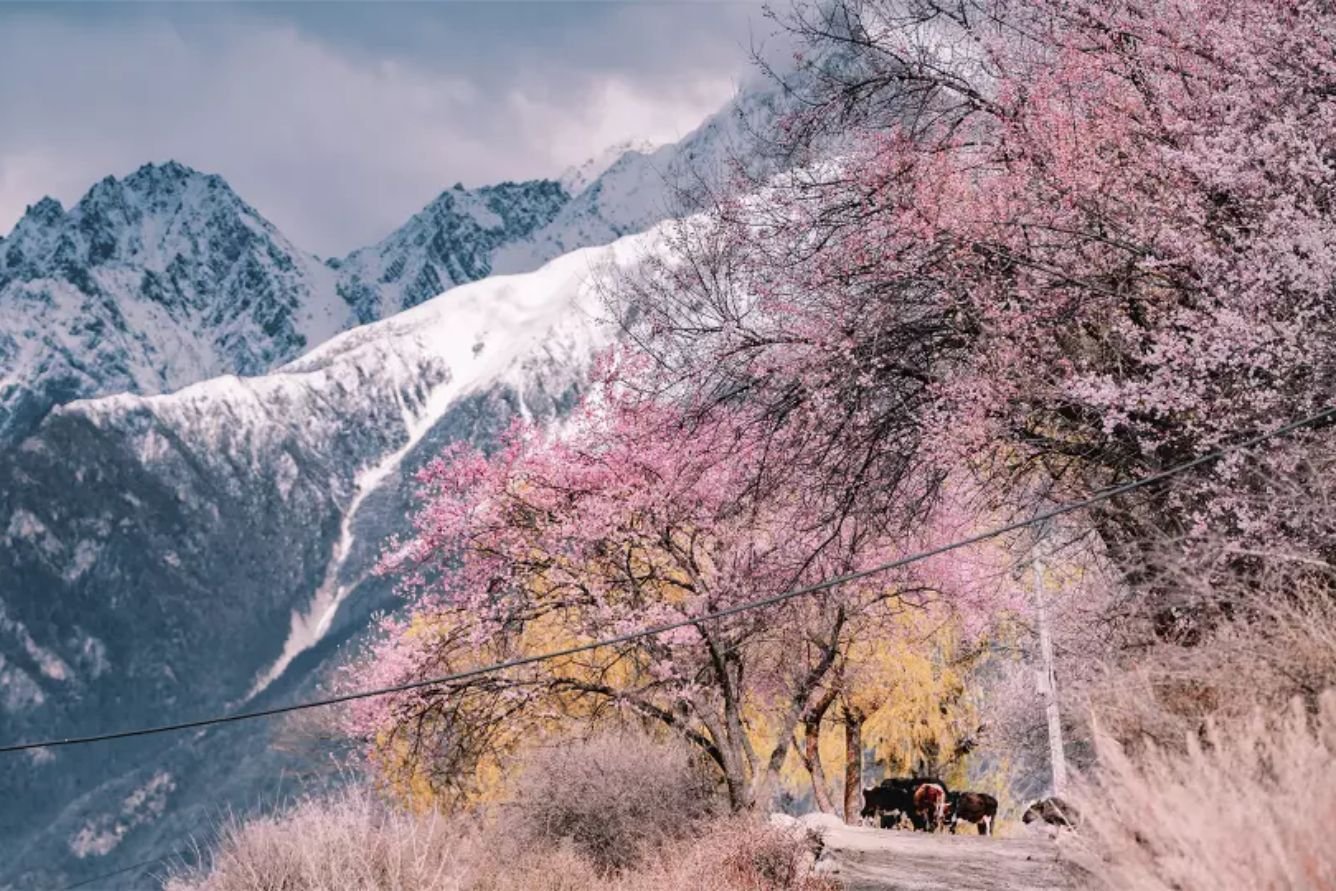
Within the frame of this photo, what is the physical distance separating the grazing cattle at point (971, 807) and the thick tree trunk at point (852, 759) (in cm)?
228

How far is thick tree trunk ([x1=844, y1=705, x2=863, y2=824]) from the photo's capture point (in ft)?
84.0

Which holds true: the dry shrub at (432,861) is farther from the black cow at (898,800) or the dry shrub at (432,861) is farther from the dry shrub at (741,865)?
the black cow at (898,800)

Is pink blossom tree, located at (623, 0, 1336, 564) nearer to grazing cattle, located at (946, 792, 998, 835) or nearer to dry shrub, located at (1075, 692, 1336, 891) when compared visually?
dry shrub, located at (1075, 692, 1336, 891)

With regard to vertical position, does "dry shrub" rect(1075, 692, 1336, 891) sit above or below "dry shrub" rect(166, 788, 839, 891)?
above

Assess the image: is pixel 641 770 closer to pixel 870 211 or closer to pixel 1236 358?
pixel 870 211

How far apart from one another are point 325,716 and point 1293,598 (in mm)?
25315

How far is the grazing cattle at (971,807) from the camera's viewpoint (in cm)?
2444

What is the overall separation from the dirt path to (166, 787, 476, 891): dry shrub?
14.5 ft

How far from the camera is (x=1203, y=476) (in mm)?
8633

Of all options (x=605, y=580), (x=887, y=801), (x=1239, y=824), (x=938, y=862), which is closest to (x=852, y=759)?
(x=887, y=801)

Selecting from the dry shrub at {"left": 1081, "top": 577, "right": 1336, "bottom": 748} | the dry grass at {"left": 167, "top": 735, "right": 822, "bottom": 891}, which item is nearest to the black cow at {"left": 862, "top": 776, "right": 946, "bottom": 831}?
the dry grass at {"left": 167, "top": 735, "right": 822, "bottom": 891}

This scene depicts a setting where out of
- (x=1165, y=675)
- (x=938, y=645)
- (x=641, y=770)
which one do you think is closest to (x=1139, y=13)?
(x=1165, y=675)

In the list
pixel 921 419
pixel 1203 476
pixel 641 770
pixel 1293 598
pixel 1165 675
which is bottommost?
pixel 641 770

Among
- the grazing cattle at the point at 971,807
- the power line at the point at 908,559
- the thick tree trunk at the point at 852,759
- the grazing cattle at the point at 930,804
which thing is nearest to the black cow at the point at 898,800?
the grazing cattle at the point at 930,804
